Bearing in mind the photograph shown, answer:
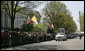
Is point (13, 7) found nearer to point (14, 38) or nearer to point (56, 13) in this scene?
point (14, 38)

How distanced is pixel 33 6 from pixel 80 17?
5071 centimetres

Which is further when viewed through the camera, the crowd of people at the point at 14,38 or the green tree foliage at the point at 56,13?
the green tree foliage at the point at 56,13

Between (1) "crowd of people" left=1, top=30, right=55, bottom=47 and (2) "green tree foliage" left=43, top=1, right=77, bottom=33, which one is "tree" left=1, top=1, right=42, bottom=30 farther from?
(2) "green tree foliage" left=43, top=1, right=77, bottom=33

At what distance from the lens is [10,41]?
22.0 metres

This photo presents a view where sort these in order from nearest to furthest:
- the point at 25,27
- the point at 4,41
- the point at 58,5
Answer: the point at 4,41 < the point at 25,27 < the point at 58,5

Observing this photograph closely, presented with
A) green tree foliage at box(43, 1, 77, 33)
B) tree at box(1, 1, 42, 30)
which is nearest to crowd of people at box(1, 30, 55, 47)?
tree at box(1, 1, 42, 30)

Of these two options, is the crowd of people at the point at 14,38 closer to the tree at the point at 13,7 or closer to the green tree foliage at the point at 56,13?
the tree at the point at 13,7

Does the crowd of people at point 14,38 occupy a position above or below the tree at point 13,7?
below

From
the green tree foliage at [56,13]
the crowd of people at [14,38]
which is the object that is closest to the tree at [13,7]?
the crowd of people at [14,38]

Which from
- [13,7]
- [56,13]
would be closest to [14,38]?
[13,7]

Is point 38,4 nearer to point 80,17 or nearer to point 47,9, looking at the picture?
point 47,9

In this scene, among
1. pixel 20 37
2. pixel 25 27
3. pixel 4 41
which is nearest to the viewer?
pixel 4 41

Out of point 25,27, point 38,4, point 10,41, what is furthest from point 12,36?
point 25,27

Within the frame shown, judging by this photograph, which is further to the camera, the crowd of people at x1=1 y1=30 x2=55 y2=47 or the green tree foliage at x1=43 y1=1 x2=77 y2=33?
the green tree foliage at x1=43 y1=1 x2=77 y2=33
